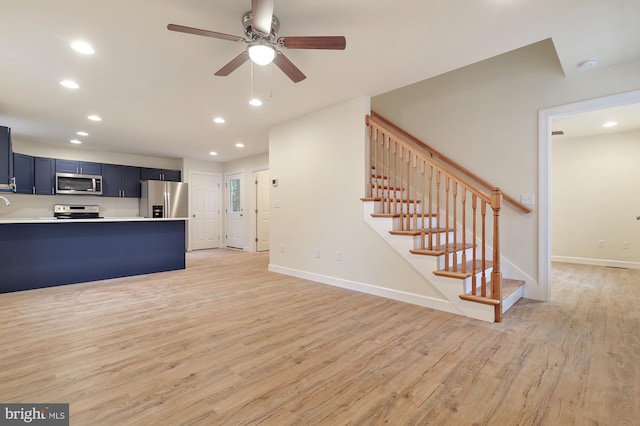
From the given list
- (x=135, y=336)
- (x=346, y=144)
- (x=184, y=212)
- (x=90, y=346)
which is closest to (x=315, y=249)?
(x=346, y=144)

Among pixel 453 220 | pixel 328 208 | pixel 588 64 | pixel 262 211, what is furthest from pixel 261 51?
pixel 262 211

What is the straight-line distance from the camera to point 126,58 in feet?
9.10

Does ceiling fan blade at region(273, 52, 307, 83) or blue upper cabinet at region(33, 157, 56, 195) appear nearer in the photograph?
ceiling fan blade at region(273, 52, 307, 83)

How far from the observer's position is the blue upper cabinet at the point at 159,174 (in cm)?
712

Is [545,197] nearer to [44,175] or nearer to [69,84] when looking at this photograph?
[69,84]

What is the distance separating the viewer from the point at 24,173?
5.52 m

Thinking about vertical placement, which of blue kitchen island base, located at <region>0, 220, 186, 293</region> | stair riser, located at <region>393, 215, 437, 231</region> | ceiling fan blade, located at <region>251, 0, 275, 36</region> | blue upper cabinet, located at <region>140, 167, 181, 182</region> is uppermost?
ceiling fan blade, located at <region>251, 0, 275, 36</region>

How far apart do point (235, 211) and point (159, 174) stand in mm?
2110

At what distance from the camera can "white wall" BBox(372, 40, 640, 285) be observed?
3.12 meters

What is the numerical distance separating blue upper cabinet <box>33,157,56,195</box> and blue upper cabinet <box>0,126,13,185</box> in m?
1.60

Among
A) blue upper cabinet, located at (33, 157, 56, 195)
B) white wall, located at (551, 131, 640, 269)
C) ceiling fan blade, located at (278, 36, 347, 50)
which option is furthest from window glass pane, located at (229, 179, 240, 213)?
white wall, located at (551, 131, 640, 269)

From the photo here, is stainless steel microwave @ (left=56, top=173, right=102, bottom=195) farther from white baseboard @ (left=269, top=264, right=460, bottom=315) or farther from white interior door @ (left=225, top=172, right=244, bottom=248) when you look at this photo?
white baseboard @ (left=269, top=264, right=460, bottom=315)

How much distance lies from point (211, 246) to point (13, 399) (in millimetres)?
6825

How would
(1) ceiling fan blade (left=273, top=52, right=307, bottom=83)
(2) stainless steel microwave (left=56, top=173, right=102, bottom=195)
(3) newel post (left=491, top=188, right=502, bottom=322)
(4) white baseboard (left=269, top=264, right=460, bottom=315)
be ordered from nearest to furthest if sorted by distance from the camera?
(1) ceiling fan blade (left=273, top=52, right=307, bottom=83) < (3) newel post (left=491, top=188, right=502, bottom=322) < (4) white baseboard (left=269, top=264, right=460, bottom=315) < (2) stainless steel microwave (left=56, top=173, right=102, bottom=195)
